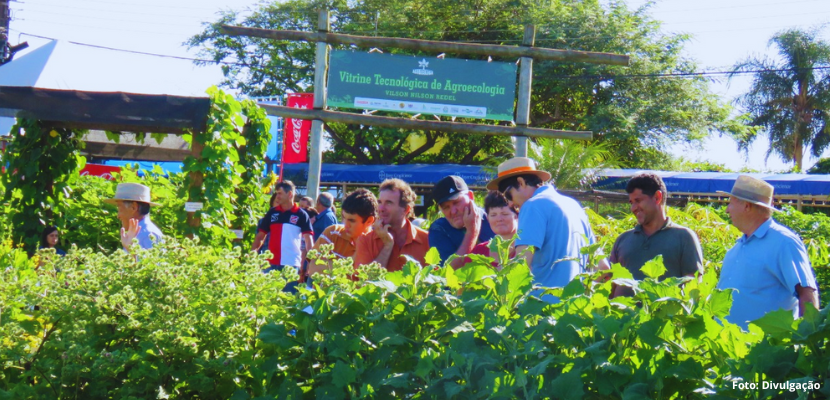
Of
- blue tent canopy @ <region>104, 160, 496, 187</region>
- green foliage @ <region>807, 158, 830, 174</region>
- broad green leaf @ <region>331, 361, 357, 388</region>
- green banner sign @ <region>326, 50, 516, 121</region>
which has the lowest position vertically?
blue tent canopy @ <region>104, 160, 496, 187</region>

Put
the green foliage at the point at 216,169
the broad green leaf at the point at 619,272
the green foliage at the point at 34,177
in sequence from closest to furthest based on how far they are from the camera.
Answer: the broad green leaf at the point at 619,272
the green foliage at the point at 216,169
the green foliage at the point at 34,177

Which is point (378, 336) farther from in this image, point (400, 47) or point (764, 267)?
point (400, 47)

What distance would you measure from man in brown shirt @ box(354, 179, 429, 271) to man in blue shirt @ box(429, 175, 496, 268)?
0.15 meters

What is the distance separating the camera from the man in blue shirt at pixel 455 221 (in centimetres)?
464

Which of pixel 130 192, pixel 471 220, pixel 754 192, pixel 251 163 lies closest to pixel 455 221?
pixel 471 220

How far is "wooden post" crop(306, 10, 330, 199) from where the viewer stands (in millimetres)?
12531

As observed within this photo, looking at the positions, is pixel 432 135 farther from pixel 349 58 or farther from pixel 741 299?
pixel 741 299

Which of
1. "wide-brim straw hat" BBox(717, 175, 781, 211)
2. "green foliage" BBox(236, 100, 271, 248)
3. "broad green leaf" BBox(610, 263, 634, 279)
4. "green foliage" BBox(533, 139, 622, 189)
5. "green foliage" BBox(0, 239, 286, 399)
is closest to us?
"broad green leaf" BBox(610, 263, 634, 279)

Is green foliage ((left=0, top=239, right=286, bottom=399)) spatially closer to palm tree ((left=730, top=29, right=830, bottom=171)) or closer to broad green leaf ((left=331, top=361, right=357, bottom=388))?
broad green leaf ((left=331, top=361, right=357, bottom=388))

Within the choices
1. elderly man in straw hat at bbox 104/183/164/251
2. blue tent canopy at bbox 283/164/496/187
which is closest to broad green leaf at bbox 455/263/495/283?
elderly man in straw hat at bbox 104/183/164/251

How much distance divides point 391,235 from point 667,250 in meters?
1.61

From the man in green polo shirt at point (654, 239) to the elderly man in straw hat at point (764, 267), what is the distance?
459 mm

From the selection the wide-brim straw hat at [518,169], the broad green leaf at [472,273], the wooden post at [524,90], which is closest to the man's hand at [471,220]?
the wide-brim straw hat at [518,169]

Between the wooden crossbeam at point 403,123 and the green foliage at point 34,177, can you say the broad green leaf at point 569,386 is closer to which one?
the green foliage at point 34,177
